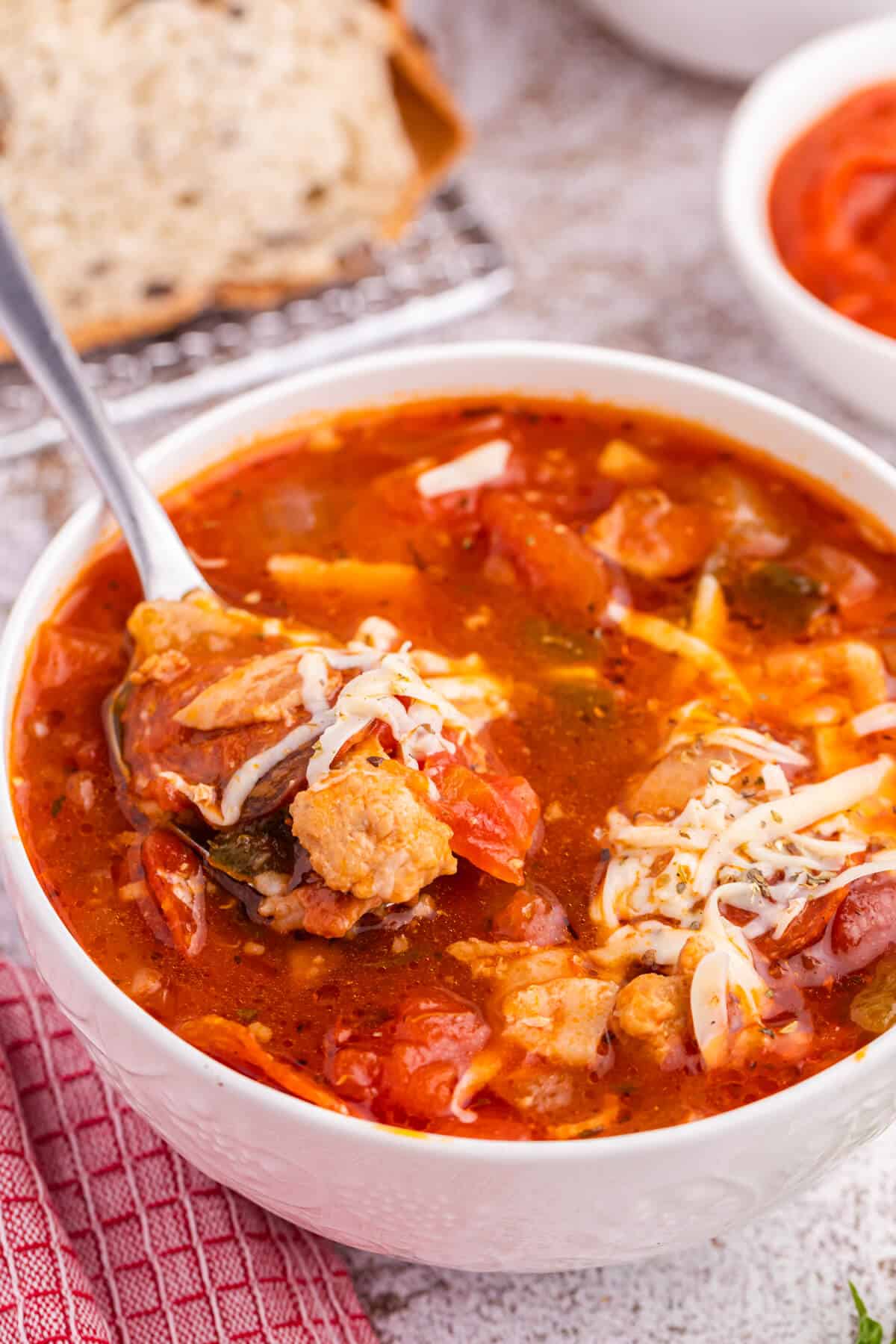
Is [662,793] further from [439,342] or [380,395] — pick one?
[439,342]

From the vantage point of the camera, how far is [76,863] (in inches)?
92.3

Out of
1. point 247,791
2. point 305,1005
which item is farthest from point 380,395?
point 305,1005

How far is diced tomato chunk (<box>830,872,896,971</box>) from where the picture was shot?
222cm

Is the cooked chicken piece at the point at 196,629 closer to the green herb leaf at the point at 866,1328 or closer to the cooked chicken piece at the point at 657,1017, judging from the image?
the cooked chicken piece at the point at 657,1017

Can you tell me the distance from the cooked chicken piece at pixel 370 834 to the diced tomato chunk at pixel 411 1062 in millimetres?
177

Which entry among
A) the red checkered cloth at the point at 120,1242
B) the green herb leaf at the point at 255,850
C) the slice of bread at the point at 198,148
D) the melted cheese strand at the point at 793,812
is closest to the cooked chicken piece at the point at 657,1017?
the melted cheese strand at the point at 793,812

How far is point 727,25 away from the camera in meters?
4.52

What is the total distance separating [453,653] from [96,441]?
0.69m

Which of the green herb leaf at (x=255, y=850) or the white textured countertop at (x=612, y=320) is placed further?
the white textured countertop at (x=612, y=320)

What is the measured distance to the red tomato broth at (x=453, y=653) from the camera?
7.05 feet

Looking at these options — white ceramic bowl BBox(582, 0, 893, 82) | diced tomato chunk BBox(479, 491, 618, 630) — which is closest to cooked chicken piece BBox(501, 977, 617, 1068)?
diced tomato chunk BBox(479, 491, 618, 630)

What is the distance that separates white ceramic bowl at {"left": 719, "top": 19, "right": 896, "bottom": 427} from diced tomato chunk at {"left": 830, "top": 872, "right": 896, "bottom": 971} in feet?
5.56

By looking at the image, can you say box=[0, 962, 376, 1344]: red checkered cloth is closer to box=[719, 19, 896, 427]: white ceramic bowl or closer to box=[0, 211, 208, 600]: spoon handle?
box=[0, 211, 208, 600]: spoon handle

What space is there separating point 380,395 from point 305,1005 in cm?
124
